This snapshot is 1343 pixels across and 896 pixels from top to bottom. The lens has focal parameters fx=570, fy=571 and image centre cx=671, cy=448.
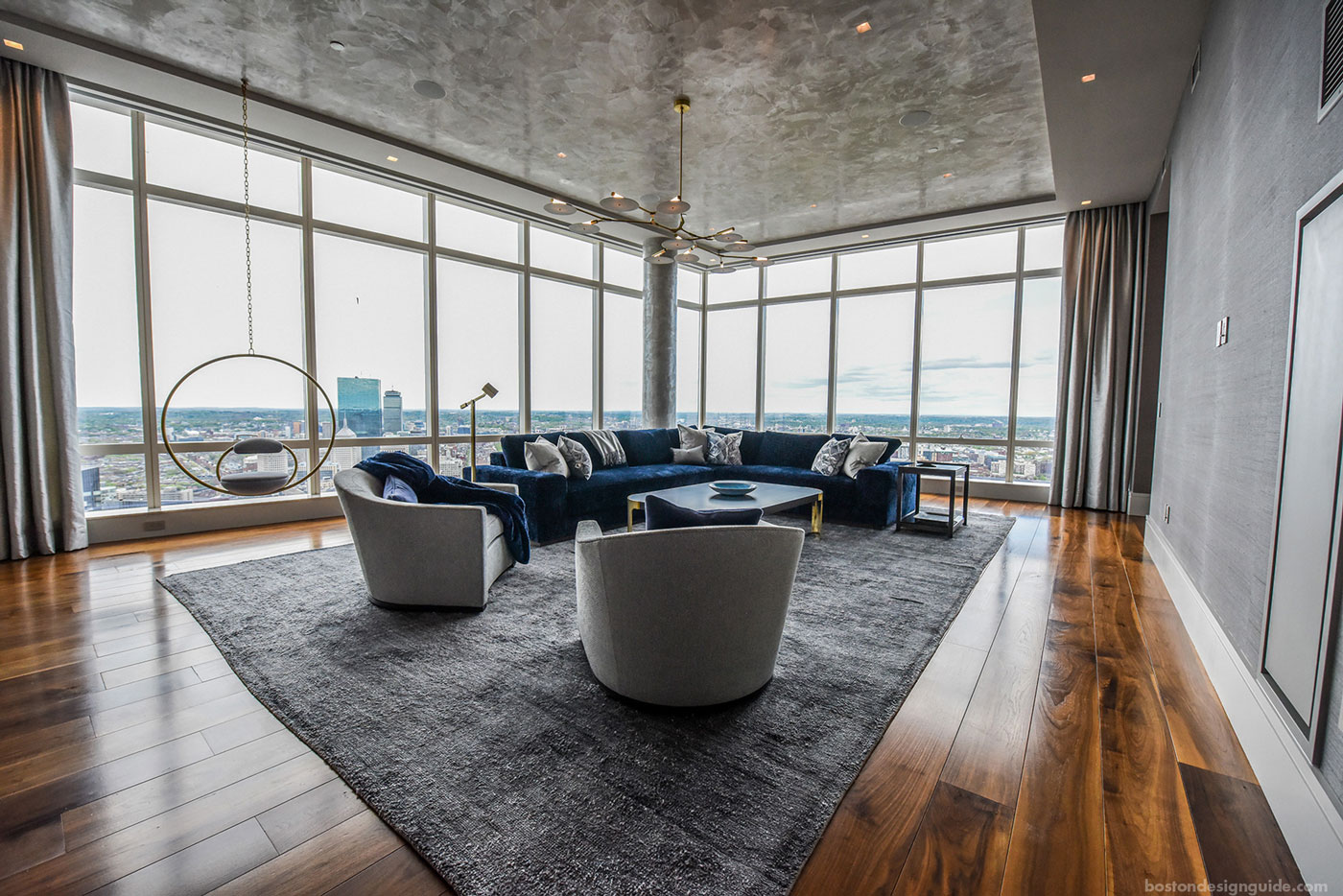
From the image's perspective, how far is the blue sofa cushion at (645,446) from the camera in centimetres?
601

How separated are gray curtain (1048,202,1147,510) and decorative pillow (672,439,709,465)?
12.4 feet

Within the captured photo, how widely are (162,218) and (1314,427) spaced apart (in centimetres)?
656

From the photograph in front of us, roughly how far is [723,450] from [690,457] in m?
0.38

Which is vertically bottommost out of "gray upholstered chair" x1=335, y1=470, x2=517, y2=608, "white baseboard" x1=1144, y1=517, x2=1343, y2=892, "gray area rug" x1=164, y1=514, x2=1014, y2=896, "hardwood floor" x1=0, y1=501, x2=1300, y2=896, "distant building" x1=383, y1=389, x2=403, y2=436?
"hardwood floor" x1=0, y1=501, x2=1300, y2=896

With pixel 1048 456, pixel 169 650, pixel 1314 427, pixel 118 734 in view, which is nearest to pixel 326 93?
pixel 169 650

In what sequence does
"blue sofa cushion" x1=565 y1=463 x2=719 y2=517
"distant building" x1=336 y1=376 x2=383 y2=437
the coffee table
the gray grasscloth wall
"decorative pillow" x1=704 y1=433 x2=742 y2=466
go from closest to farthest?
the gray grasscloth wall < the coffee table < "blue sofa cushion" x1=565 y1=463 x2=719 y2=517 < "distant building" x1=336 y1=376 x2=383 y2=437 < "decorative pillow" x1=704 y1=433 x2=742 y2=466

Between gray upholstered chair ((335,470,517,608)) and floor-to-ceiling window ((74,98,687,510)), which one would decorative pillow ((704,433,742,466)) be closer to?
floor-to-ceiling window ((74,98,687,510))

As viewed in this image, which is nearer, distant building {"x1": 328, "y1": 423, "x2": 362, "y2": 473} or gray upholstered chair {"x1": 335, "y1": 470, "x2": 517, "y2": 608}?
gray upholstered chair {"x1": 335, "y1": 470, "x2": 517, "y2": 608}

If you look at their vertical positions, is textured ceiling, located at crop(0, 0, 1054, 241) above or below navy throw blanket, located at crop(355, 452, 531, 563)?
above

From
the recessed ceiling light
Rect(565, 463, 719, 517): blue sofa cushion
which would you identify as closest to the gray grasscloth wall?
Rect(565, 463, 719, 517): blue sofa cushion


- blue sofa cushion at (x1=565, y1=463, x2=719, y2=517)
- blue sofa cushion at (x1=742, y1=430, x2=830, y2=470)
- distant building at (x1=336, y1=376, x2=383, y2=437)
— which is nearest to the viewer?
blue sofa cushion at (x1=565, y1=463, x2=719, y2=517)

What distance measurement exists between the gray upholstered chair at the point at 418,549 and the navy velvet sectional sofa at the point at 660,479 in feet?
4.31

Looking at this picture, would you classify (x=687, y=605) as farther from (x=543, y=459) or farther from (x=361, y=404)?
(x=361, y=404)

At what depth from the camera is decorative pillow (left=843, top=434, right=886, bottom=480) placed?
5188 mm
